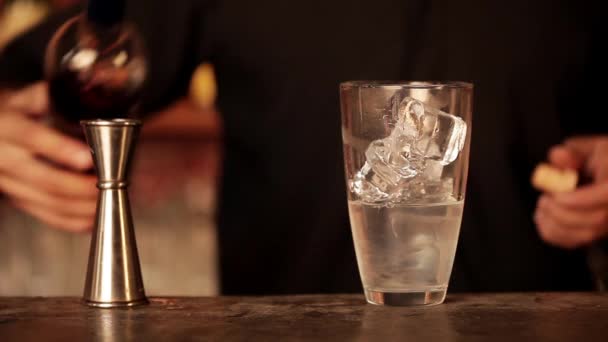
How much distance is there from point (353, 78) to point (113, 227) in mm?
880

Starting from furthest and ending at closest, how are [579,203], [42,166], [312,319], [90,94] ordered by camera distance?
[579,203] < [42,166] < [90,94] < [312,319]

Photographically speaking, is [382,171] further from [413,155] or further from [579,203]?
[579,203]

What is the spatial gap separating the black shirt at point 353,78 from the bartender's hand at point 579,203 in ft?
0.42

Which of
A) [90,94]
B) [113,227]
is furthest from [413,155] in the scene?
[90,94]

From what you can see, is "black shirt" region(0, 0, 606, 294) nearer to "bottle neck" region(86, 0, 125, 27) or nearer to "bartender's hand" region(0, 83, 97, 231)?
"bartender's hand" region(0, 83, 97, 231)

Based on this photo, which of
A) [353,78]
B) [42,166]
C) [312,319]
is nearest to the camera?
[312,319]

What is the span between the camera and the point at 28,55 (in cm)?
176

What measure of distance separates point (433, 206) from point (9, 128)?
803mm

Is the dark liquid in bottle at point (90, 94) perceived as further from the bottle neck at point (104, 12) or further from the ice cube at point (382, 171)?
the ice cube at point (382, 171)

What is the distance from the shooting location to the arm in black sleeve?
1750 mm

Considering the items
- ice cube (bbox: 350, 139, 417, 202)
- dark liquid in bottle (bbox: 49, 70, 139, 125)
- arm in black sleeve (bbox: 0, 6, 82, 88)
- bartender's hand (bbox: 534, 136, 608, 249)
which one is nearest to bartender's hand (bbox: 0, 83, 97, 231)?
dark liquid in bottle (bbox: 49, 70, 139, 125)

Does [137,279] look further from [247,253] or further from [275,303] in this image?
[247,253]

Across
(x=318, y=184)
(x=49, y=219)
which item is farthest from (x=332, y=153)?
(x=49, y=219)

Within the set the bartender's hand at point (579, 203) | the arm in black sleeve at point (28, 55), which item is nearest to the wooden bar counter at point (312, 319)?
the bartender's hand at point (579, 203)
